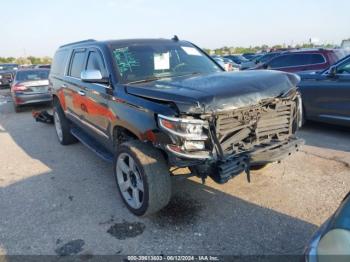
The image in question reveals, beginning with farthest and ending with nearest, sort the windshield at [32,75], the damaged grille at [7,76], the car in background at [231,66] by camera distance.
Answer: the damaged grille at [7,76], the windshield at [32,75], the car in background at [231,66]

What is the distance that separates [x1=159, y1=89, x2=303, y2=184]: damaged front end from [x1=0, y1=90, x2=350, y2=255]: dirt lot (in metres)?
0.63

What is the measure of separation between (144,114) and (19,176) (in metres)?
2.95

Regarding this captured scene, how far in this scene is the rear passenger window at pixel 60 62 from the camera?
626 cm

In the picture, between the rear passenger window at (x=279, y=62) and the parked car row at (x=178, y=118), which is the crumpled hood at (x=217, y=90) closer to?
the parked car row at (x=178, y=118)

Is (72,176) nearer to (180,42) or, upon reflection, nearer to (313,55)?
(180,42)

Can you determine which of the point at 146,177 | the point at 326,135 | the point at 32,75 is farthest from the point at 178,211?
the point at 32,75

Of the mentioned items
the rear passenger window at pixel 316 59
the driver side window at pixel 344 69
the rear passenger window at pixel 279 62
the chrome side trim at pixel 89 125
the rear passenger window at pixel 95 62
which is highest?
the rear passenger window at pixel 95 62

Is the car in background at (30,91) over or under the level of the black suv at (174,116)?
under

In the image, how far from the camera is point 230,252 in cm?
292

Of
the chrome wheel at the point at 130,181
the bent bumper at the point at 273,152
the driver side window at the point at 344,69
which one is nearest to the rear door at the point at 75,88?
the chrome wheel at the point at 130,181

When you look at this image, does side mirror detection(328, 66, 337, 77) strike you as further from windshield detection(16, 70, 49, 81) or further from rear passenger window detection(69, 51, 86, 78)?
windshield detection(16, 70, 49, 81)

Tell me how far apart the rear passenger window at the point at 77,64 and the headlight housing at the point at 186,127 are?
2803 millimetres

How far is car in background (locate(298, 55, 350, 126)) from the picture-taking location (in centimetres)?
607

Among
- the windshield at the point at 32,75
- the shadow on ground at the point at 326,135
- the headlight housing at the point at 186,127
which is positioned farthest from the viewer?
the windshield at the point at 32,75
